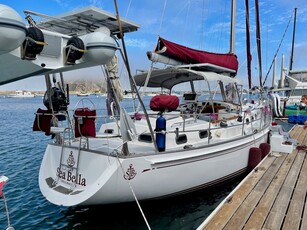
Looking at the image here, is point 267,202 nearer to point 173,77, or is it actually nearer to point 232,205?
point 232,205

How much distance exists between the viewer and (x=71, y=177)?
17.7 ft

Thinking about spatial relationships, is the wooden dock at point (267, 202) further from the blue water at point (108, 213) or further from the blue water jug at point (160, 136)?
the blue water jug at point (160, 136)

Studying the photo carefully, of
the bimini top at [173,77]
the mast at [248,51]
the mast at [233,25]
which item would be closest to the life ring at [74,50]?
the bimini top at [173,77]

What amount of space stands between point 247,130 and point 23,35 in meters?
7.27

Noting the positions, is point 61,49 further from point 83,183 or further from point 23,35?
point 83,183

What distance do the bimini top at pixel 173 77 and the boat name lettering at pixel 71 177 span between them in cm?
400

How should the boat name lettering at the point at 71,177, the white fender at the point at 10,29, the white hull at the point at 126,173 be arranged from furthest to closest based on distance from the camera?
the boat name lettering at the point at 71,177 → the white hull at the point at 126,173 → the white fender at the point at 10,29

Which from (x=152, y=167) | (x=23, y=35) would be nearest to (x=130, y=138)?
(x=152, y=167)

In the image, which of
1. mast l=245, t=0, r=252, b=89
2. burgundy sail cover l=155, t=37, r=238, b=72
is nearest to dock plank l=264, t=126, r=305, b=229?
burgundy sail cover l=155, t=37, r=238, b=72

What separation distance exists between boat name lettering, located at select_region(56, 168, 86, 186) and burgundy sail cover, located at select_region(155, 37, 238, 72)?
12.7ft

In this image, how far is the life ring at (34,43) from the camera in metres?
2.97

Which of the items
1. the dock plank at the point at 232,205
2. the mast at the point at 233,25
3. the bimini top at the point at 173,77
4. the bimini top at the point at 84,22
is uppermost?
the mast at the point at 233,25

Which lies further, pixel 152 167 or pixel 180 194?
pixel 180 194

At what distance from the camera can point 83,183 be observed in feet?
16.9
